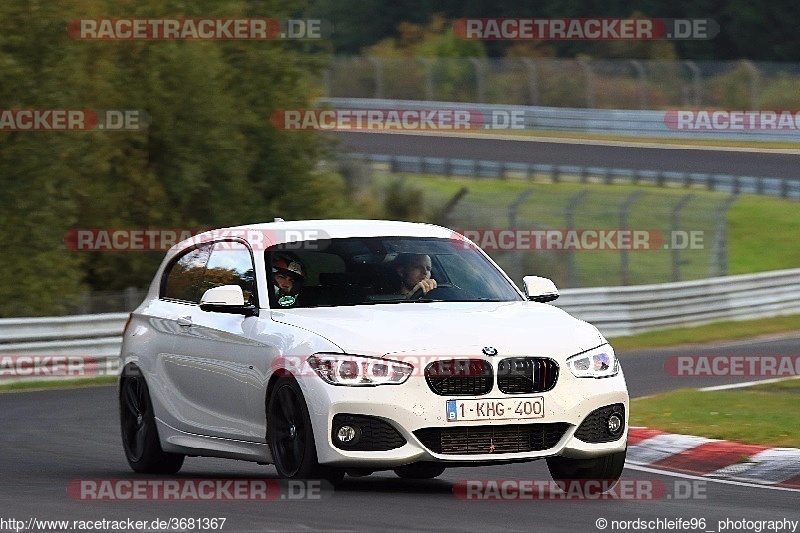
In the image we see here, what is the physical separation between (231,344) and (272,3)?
2216 centimetres

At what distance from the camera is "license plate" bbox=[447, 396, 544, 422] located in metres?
8.74

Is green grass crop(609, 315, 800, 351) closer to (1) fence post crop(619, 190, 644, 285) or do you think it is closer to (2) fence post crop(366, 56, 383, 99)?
(1) fence post crop(619, 190, 644, 285)

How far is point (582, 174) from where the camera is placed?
1645 inches

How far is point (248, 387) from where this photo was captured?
31.4 ft

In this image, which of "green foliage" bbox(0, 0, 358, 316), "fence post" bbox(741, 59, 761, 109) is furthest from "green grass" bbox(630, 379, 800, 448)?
"fence post" bbox(741, 59, 761, 109)

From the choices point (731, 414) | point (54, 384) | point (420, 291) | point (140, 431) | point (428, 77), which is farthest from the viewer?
point (428, 77)

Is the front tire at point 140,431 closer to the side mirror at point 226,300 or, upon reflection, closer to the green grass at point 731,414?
the side mirror at point 226,300

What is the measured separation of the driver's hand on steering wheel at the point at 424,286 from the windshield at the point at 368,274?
0.02m

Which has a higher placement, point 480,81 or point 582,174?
point 480,81

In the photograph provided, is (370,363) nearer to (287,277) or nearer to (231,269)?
(287,277)

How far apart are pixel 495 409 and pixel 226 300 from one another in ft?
5.83

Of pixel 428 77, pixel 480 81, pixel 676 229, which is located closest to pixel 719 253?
pixel 676 229

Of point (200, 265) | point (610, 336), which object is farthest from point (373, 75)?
point (200, 265)

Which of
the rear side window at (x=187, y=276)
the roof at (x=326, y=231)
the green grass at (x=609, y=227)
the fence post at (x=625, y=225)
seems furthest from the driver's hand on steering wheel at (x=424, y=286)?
the fence post at (x=625, y=225)
